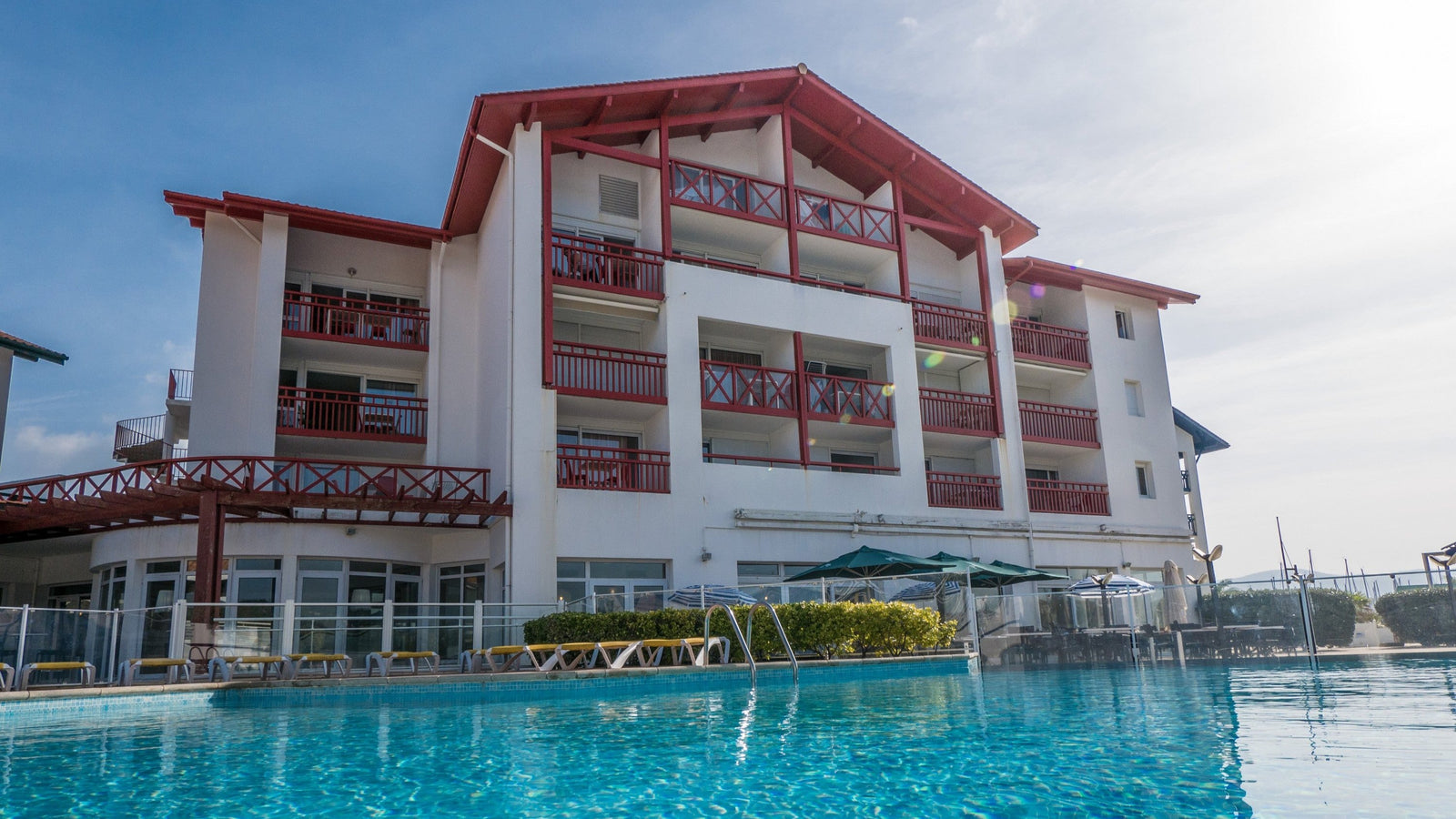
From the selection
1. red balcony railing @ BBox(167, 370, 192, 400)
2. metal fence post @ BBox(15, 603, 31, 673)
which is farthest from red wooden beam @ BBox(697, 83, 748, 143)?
metal fence post @ BBox(15, 603, 31, 673)

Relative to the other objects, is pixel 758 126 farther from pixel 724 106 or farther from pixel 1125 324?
pixel 1125 324

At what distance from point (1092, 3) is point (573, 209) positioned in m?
12.8

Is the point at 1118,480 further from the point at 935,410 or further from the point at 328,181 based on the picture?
the point at 328,181

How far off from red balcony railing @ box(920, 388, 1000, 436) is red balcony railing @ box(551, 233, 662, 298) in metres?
7.71

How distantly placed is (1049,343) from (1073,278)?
84.1 inches

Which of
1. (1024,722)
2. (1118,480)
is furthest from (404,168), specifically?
(1024,722)

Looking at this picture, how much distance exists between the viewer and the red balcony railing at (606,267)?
21109 mm

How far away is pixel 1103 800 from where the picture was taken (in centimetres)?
582

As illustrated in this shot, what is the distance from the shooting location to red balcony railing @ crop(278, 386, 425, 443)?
845 inches

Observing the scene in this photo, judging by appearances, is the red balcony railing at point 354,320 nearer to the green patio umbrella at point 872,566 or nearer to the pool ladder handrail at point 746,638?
the green patio umbrella at point 872,566

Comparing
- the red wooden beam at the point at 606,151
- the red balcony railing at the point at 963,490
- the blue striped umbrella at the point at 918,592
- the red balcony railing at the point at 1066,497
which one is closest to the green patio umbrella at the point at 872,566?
the blue striped umbrella at the point at 918,592

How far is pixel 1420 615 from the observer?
1744 cm

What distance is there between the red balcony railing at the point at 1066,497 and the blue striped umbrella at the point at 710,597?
11.3 m

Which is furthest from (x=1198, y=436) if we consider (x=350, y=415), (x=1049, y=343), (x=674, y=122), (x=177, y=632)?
(x=177, y=632)
